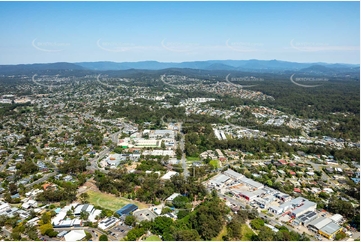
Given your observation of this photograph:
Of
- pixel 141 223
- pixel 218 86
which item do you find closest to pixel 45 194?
pixel 141 223

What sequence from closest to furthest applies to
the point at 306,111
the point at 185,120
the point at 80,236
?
the point at 80,236 < the point at 185,120 < the point at 306,111

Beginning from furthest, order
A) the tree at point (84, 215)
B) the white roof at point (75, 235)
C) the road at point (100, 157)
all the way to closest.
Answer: the road at point (100, 157), the tree at point (84, 215), the white roof at point (75, 235)

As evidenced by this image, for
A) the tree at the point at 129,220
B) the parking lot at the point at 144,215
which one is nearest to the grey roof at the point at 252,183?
the parking lot at the point at 144,215

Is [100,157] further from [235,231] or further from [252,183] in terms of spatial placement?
[235,231]

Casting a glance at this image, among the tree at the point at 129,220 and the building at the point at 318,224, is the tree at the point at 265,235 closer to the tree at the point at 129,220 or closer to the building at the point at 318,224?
the building at the point at 318,224

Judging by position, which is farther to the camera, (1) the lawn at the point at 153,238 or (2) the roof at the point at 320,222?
(2) the roof at the point at 320,222

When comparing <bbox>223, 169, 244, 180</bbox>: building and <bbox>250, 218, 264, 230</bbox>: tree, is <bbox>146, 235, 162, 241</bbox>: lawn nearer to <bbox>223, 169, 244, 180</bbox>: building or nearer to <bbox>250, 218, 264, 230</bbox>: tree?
<bbox>250, 218, 264, 230</bbox>: tree

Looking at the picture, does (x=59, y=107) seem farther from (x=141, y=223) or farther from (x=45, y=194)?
(x=141, y=223)
